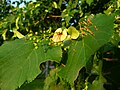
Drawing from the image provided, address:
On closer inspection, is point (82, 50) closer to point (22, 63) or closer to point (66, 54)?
point (66, 54)

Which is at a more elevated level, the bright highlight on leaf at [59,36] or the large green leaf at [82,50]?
the bright highlight on leaf at [59,36]

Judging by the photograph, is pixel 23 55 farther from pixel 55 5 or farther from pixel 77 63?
pixel 55 5

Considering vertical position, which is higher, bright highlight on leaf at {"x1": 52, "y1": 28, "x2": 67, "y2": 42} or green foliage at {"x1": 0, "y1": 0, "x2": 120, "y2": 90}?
bright highlight on leaf at {"x1": 52, "y1": 28, "x2": 67, "y2": 42}

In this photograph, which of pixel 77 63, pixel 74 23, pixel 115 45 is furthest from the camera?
pixel 74 23

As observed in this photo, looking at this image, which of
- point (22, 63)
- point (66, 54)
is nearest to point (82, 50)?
point (66, 54)

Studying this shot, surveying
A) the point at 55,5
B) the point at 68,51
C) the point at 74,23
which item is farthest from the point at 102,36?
the point at 55,5
